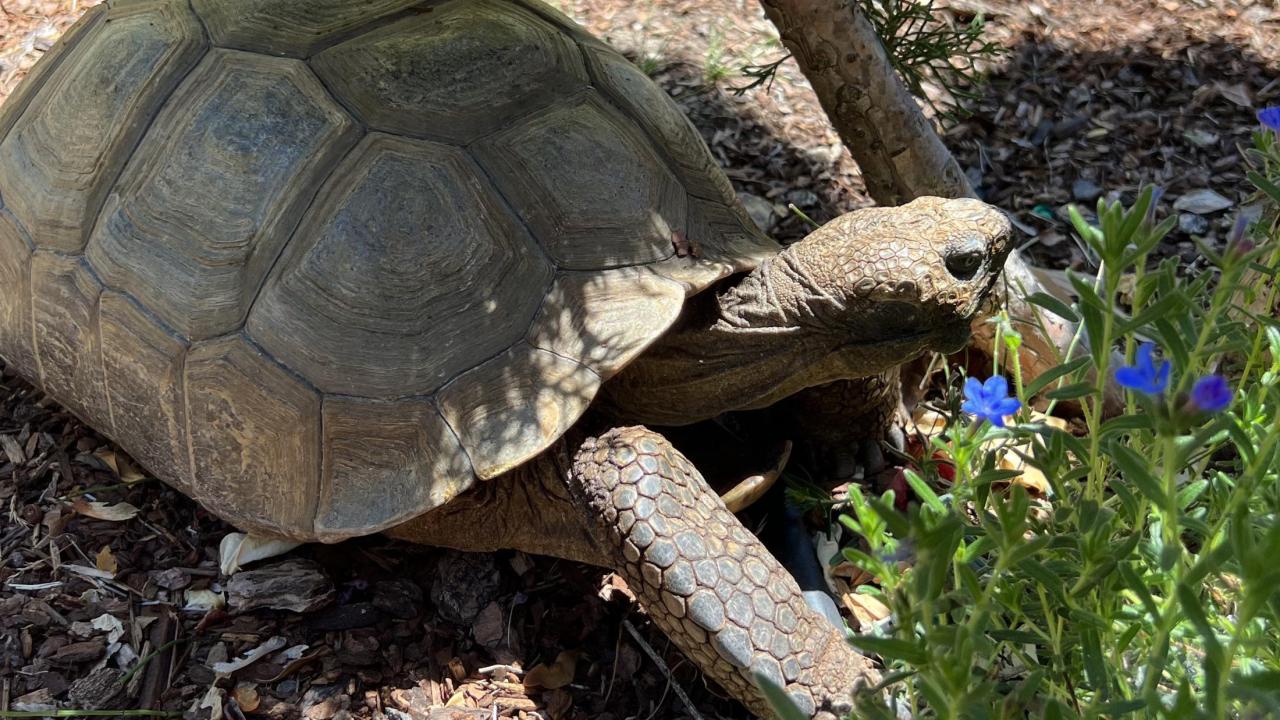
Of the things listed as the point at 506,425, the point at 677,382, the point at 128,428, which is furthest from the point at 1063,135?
the point at 128,428

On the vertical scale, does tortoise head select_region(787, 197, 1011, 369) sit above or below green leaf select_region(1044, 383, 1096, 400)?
below

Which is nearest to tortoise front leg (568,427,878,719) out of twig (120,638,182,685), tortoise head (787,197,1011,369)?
tortoise head (787,197,1011,369)

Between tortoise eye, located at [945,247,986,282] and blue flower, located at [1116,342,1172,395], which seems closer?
blue flower, located at [1116,342,1172,395]

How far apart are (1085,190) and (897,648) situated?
318cm

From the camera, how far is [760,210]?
4.03 metres

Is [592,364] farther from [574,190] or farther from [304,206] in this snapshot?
[304,206]

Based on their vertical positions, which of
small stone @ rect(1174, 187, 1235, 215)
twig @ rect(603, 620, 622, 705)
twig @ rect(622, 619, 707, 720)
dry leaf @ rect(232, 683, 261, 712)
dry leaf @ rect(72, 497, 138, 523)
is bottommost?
twig @ rect(603, 620, 622, 705)

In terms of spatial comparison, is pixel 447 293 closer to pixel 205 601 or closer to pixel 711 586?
pixel 711 586

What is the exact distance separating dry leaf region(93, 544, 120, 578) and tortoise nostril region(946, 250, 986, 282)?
7.95 ft

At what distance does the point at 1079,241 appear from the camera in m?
3.92

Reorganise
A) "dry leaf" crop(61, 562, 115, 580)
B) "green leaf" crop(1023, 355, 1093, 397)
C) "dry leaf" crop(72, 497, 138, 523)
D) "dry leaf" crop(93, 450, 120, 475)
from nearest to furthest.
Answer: "green leaf" crop(1023, 355, 1093, 397) < "dry leaf" crop(61, 562, 115, 580) < "dry leaf" crop(72, 497, 138, 523) < "dry leaf" crop(93, 450, 120, 475)

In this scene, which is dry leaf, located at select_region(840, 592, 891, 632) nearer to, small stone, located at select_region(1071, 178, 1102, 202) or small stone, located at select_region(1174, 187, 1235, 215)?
small stone, located at select_region(1071, 178, 1102, 202)

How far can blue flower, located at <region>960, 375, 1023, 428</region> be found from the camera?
1.59 metres

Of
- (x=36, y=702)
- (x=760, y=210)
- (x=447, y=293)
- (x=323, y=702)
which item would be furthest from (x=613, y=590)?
(x=760, y=210)
